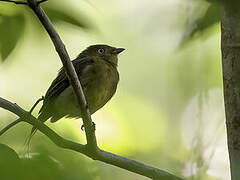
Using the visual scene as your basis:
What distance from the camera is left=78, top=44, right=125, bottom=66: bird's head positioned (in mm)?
4793

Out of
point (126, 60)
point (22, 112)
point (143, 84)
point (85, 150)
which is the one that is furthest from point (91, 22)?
A: point (126, 60)

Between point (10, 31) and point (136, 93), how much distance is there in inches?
141

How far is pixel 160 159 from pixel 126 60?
2.42 m

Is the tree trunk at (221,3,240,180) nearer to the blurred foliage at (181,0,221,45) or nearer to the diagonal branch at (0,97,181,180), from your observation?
the blurred foliage at (181,0,221,45)

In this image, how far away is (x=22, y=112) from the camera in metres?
2.61

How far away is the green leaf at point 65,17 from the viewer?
4.95 feet

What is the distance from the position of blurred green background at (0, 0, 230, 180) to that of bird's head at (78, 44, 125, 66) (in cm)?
13

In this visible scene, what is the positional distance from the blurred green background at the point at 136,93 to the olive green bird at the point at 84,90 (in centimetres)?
17

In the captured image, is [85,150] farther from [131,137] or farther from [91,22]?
[91,22]

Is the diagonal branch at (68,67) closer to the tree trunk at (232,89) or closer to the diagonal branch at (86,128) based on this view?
the diagonal branch at (86,128)

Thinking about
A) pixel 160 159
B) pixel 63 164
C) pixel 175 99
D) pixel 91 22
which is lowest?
pixel 160 159

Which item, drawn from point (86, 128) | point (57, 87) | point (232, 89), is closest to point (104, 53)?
point (57, 87)

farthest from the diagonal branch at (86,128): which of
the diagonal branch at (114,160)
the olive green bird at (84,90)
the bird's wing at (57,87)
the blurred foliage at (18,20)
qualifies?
the bird's wing at (57,87)

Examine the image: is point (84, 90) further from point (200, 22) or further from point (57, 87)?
point (200, 22)
